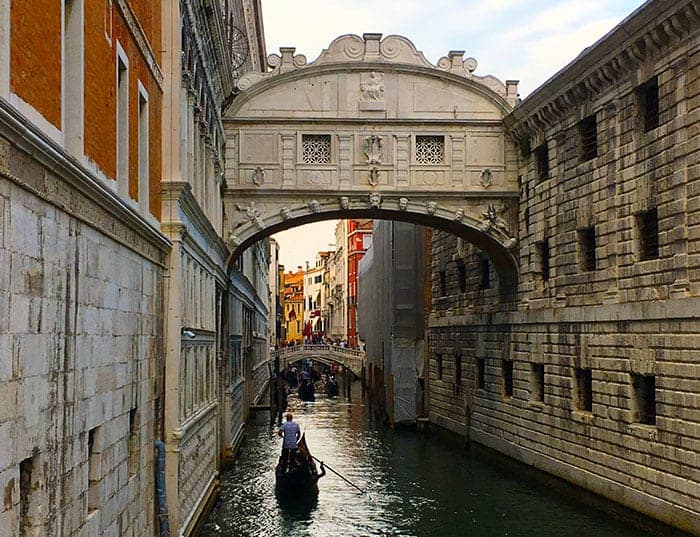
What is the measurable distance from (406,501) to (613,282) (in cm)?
492

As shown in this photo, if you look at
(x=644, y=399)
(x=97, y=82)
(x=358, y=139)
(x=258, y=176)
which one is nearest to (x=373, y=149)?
(x=358, y=139)

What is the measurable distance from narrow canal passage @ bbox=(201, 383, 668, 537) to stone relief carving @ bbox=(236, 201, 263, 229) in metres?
4.75

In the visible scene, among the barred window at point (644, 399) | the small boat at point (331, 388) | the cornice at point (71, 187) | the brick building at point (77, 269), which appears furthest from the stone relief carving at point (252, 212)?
the small boat at point (331, 388)

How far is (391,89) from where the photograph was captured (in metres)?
19.9

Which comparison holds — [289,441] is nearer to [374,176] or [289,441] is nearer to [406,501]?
[406,501]

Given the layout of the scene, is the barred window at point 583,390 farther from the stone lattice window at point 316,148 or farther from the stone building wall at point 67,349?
the stone building wall at point 67,349

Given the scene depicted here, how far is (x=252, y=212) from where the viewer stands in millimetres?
19656

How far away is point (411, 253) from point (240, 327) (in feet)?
18.0

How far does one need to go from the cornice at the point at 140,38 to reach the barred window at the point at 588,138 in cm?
816

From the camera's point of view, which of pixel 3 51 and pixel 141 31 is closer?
pixel 3 51

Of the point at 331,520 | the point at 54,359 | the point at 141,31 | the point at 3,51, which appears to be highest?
the point at 141,31

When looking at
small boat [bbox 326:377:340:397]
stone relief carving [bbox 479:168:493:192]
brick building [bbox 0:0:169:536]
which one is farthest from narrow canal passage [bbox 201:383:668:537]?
small boat [bbox 326:377:340:397]

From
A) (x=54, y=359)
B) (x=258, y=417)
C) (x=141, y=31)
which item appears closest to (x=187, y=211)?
(x=141, y=31)

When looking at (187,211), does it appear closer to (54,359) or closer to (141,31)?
(141,31)
